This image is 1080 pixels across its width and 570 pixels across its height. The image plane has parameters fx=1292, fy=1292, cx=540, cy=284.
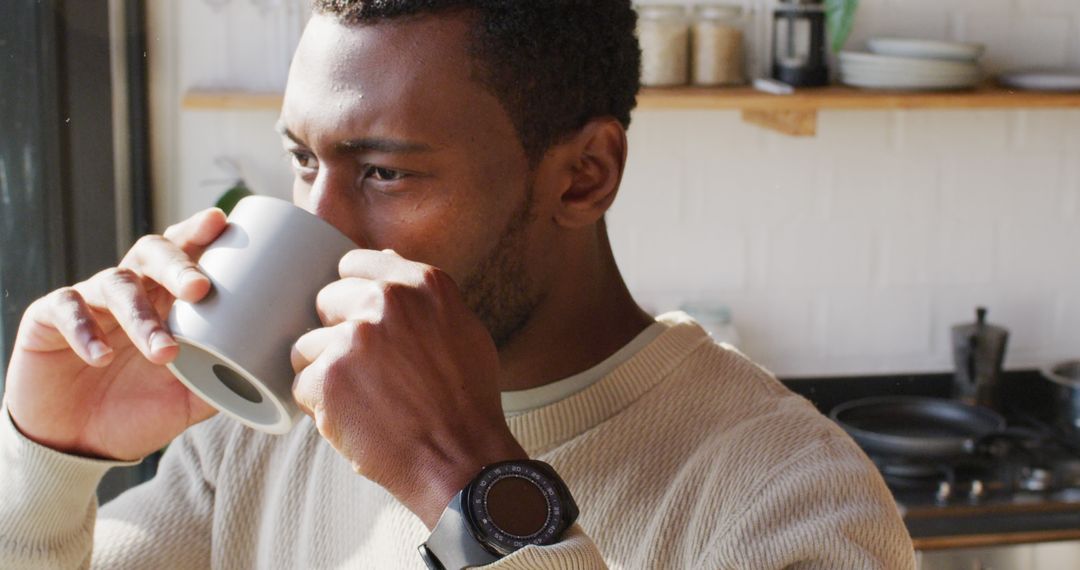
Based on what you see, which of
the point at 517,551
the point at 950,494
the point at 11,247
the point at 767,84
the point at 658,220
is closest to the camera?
the point at 517,551

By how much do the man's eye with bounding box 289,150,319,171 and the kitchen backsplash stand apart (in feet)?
5.38

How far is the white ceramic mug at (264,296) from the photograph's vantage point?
0.79 m

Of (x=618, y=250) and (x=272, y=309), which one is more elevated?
(x=272, y=309)

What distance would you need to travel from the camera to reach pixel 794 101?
2492mm

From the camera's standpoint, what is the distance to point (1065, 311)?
291cm

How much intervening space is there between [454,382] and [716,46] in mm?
1923

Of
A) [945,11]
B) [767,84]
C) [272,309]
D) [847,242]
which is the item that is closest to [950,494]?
[847,242]

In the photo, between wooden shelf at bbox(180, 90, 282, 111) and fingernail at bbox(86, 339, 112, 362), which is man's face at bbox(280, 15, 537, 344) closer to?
fingernail at bbox(86, 339, 112, 362)

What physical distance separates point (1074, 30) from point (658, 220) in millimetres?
1025

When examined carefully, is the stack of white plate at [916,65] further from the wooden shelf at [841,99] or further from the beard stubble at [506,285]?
the beard stubble at [506,285]

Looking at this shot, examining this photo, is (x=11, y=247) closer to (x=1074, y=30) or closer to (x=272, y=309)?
(x=272, y=309)

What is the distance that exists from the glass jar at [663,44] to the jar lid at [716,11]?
0.04 metres

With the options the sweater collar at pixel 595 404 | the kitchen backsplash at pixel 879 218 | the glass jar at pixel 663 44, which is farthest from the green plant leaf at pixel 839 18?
the sweater collar at pixel 595 404

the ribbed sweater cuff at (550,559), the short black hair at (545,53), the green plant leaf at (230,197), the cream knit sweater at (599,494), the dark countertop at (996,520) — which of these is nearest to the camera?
→ the ribbed sweater cuff at (550,559)
